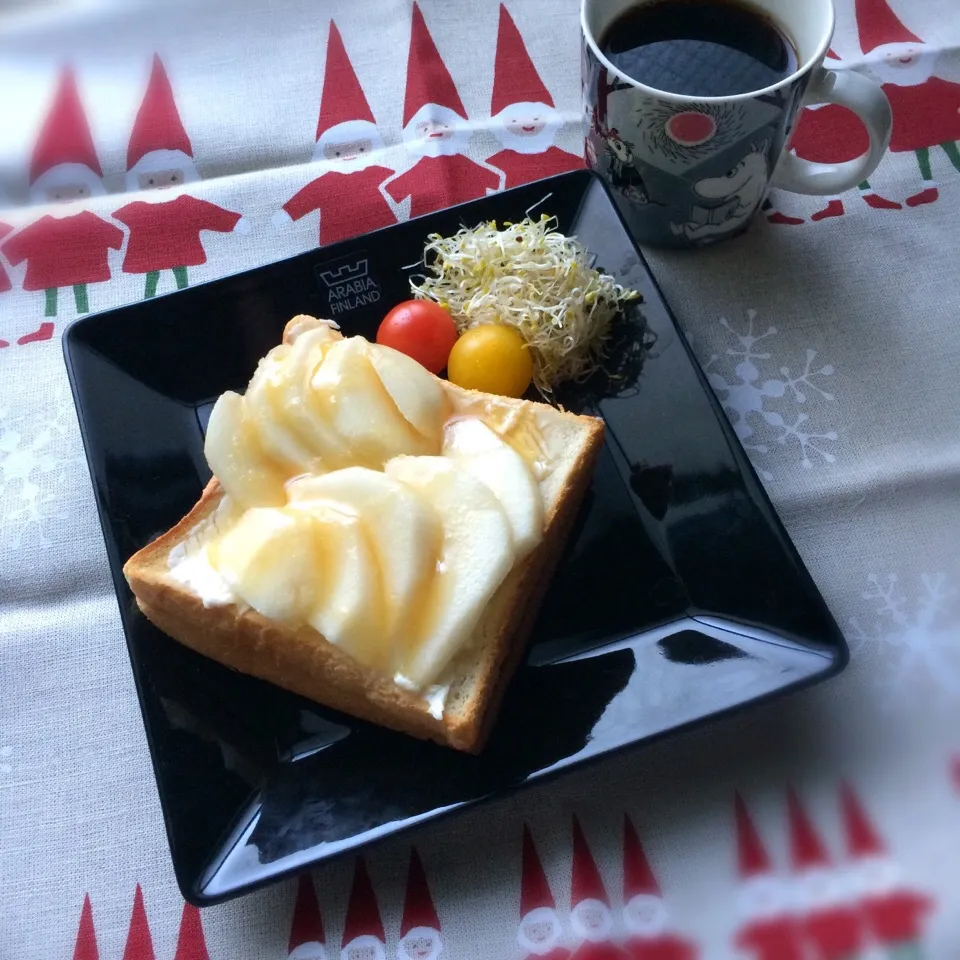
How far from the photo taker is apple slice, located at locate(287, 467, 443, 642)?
140 centimetres

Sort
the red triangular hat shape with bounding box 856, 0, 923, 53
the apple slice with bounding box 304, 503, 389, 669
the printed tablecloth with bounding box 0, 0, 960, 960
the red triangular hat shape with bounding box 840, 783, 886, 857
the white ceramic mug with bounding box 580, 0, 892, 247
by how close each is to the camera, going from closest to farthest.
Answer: the red triangular hat shape with bounding box 840, 783, 886, 857
the printed tablecloth with bounding box 0, 0, 960, 960
the apple slice with bounding box 304, 503, 389, 669
the white ceramic mug with bounding box 580, 0, 892, 247
the red triangular hat shape with bounding box 856, 0, 923, 53

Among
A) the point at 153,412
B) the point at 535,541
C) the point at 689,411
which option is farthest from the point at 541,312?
the point at 153,412

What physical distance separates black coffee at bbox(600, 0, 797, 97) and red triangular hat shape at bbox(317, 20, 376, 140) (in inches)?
31.1

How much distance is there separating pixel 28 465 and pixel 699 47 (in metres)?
1.65

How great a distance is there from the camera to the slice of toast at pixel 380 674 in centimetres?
144

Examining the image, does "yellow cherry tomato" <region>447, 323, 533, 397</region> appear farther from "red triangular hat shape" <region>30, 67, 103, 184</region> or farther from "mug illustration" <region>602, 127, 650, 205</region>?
"red triangular hat shape" <region>30, 67, 103, 184</region>

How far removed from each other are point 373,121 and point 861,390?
140 cm

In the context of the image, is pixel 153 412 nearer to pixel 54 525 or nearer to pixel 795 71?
pixel 54 525

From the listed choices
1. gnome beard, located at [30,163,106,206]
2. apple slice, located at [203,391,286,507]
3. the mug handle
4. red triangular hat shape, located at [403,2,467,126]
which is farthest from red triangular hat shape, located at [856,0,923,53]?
gnome beard, located at [30,163,106,206]

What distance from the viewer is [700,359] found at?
1944 millimetres

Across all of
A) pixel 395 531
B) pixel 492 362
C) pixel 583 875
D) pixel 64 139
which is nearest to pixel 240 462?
pixel 395 531

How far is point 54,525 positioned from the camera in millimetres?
1819

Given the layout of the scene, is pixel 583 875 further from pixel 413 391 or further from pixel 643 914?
pixel 413 391

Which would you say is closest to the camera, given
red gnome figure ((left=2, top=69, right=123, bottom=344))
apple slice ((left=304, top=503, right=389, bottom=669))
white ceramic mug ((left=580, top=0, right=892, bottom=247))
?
apple slice ((left=304, top=503, right=389, bottom=669))
